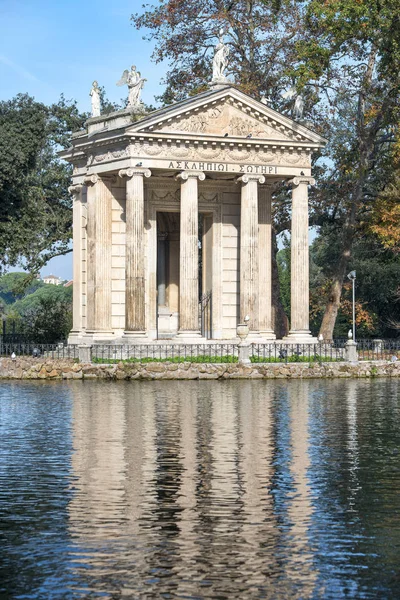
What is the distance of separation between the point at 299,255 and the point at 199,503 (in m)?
40.8

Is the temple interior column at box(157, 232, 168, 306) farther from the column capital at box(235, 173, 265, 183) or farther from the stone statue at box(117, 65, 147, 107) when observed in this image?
the stone statue at box(117, 65, 147, 107)

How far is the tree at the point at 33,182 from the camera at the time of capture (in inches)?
2416

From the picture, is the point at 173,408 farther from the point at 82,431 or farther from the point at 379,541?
the point at 379,541

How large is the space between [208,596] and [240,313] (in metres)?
45.2

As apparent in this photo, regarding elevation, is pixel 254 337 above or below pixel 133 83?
below

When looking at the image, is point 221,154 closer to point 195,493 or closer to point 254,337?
point 254,337

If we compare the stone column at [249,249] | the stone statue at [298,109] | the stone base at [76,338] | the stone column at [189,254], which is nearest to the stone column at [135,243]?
the stone column at [189,254]

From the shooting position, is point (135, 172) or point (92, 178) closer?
point (135, 172)

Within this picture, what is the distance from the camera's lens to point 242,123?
57.0 metres

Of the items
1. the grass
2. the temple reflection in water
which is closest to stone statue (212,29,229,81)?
the grass

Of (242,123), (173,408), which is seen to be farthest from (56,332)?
(173,408)

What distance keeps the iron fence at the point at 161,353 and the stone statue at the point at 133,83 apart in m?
11.8

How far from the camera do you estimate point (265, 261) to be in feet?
198

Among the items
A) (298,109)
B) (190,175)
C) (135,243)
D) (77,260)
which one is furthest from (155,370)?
(298,109)
